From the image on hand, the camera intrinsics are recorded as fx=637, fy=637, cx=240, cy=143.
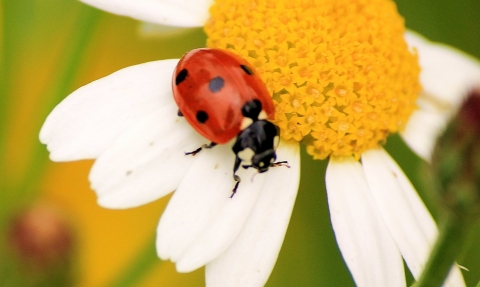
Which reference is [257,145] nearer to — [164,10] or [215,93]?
[215,93]

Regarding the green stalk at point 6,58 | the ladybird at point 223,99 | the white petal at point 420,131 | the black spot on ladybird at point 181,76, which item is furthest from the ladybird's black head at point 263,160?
the green stalk at point 6,58

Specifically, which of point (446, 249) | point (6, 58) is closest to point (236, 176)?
point (446, 249)

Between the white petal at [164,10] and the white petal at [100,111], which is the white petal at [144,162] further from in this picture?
the white petal at [164,10]

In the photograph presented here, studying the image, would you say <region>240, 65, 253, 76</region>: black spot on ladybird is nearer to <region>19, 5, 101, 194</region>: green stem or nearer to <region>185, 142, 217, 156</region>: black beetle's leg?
<region>185, 142, 217, 156</region>: black beetle's leg

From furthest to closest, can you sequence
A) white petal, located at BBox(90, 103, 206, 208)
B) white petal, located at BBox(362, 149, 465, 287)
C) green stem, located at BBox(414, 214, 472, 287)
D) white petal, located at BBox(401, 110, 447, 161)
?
white petal, located at BBox(401, 110, 447, 161) < white petal, located at BBox(362, 149, 465, 287) < white petal, located at BBox(90, 103, 206, 208) < green stem, located at BBox(414, 214, 472, 287)

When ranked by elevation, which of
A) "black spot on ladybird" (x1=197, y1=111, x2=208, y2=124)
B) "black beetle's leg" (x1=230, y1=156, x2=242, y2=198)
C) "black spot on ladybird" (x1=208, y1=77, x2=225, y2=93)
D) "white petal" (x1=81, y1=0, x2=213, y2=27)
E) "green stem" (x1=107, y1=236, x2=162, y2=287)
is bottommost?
"green stem" (x1=107, y1=236, x2=162, y2=287)

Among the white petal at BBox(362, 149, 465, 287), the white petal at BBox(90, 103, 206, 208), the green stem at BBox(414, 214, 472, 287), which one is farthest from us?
the white petal at BBox(362, 149, 465, 287)

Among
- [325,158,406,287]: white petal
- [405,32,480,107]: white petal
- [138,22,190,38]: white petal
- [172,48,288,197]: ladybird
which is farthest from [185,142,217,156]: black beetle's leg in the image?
[405,32,480,107]: white petal
